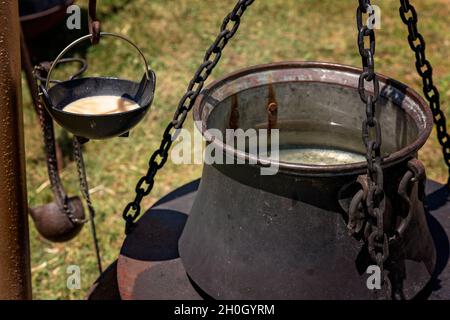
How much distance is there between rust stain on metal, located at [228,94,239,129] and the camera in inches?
113

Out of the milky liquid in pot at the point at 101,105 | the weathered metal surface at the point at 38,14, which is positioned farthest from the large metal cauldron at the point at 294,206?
the weathered metal surface at the point at 38,14

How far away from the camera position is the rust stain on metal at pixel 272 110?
9.68ft

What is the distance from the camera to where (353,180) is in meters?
2.36

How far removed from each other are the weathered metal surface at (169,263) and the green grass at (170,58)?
147 centimetres

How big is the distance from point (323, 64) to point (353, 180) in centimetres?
72

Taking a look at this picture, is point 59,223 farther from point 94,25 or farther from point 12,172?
point 94,25

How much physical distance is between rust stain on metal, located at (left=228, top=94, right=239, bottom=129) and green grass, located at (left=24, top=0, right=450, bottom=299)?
205 cm

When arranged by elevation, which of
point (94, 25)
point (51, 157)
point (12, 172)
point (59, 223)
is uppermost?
point (94, 25)

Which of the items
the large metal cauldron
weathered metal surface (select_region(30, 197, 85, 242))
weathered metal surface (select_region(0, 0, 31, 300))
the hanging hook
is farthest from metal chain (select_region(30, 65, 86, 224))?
the large metal cauldron

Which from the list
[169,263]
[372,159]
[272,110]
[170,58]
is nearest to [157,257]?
[169,263]

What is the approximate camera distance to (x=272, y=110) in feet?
9.80

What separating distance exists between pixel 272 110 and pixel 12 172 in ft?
3.67

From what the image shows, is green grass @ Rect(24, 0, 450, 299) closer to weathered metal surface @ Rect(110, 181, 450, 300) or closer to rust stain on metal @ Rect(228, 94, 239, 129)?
weathered metal surface @ Rect(110, 181, 450, 300)

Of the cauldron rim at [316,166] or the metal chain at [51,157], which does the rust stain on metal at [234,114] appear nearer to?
the cauldron rim at [316,166]
